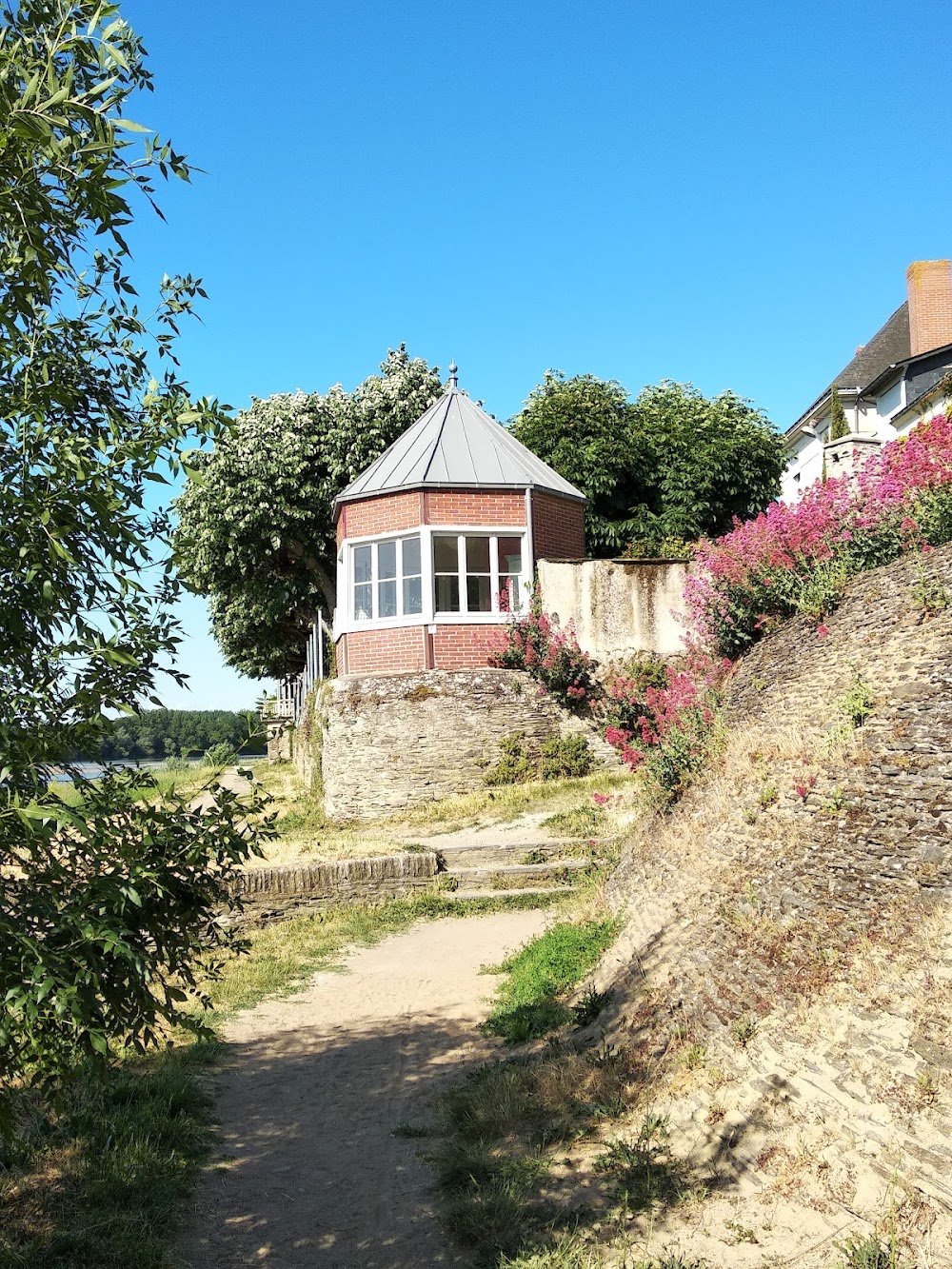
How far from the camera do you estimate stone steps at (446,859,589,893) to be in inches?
587

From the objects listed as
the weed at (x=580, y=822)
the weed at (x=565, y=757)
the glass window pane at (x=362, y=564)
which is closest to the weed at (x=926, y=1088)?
the weed at (x=580, y=822)

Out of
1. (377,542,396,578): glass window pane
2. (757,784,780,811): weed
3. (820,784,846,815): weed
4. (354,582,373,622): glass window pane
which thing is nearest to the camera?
(820,784,846,815): weed

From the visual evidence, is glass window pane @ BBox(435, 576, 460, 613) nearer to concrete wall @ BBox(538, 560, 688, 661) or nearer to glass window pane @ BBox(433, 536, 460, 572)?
glass window pane @ BBox(433, 536, 460, 572)

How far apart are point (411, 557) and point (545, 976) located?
39.9 ft

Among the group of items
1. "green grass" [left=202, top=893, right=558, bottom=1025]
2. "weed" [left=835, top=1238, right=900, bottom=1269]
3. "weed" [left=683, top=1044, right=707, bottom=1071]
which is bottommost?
"green grass" [left=202, top=893, right=558, bottom=1025]

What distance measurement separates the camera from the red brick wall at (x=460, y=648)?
67.5ft

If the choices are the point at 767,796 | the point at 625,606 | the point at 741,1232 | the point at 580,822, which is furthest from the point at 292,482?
the point at 741,1232

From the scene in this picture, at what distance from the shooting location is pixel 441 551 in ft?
69.3

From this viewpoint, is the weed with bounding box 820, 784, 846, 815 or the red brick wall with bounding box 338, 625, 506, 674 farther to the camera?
the red brick wall with bounding box 338, 625, 506, 674

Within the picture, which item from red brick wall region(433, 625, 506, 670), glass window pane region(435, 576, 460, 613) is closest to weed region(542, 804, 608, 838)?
red brick wall region(433, 625, 506, 670)

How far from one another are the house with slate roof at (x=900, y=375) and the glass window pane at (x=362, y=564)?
429 inches

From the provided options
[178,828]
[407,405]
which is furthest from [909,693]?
[407,405]

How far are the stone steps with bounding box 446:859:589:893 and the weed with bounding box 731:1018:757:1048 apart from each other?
313 inches

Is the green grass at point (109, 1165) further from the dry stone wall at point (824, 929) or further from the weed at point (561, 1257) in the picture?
the dry stone wall at point (824, 929)
